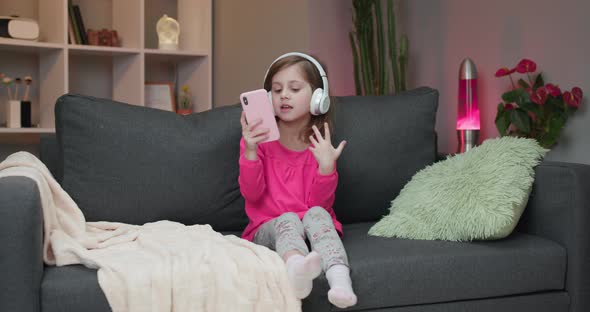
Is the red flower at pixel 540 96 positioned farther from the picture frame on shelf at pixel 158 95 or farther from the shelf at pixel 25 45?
the shelf at pixel 25 45

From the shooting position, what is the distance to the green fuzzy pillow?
1908 millimetres

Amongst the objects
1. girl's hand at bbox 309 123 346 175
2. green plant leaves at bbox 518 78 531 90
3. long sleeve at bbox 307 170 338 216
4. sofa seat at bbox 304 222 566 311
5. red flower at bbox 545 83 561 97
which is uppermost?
green plant leaves at bbox 518 78 531 90

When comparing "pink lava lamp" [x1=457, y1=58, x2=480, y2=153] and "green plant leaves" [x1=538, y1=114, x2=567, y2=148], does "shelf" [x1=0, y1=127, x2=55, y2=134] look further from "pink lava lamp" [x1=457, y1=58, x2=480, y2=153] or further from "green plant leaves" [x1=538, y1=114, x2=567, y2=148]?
"green plant leaves" [x1=538, y1=114, x2=567, y2=148]

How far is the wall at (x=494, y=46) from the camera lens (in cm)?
282

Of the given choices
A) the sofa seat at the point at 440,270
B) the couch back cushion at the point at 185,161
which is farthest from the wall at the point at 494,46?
the sofa seat at the point at 440,270

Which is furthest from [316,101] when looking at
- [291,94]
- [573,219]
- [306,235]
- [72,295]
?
[72,295]

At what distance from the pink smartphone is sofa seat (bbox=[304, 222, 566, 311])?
37 cm

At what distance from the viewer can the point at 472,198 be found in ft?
6.46

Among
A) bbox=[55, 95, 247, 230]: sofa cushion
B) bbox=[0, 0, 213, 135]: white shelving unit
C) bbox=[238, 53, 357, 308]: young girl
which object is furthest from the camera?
bbox=[0, 0, 213, 135]: white shelving unit

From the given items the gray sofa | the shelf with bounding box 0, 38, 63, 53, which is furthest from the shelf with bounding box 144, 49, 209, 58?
the gray sofa

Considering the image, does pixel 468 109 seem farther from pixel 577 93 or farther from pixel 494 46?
pixel 577 93

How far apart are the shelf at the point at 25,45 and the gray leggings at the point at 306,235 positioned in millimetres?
2274

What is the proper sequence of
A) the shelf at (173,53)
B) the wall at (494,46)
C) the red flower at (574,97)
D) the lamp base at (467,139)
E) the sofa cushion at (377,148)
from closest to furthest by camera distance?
1. the sofa cushion at (377,148)
2. the red flower at (574,97)
3. the wall at (494,46)
4. the lamp base at (467,139)
5. the shelf at (173,53)

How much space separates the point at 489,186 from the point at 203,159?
0.84m
